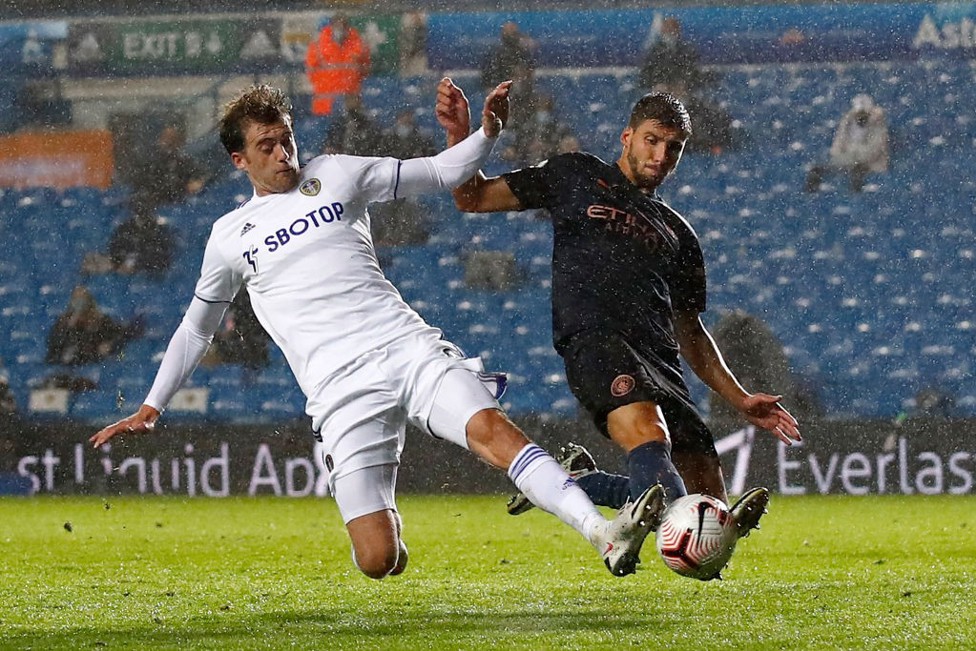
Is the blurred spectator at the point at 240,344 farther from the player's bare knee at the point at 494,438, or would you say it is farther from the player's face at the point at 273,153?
the player's bare knee at the point at 494,438

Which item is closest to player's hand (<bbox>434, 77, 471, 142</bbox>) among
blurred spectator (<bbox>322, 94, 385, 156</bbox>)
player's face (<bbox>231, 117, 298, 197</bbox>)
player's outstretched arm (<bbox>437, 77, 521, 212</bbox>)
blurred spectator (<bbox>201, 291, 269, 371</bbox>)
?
player's outstretched arm (<bbox>437, 77, 521, 212</bbox>)

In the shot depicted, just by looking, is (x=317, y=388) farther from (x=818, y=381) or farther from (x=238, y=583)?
(x=818, y=381)

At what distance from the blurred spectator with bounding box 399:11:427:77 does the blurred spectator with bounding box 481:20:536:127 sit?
58 centimetres

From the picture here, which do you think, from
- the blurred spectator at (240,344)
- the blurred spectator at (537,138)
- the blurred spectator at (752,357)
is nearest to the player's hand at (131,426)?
the blurred spectator at (752,357)

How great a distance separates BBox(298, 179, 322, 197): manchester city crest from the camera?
16.5 feet

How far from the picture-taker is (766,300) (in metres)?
13.3

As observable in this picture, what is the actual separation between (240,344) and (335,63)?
299cm

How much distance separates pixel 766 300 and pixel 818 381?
793mm

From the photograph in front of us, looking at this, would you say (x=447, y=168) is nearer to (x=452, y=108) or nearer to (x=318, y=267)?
(x=452, y=108)

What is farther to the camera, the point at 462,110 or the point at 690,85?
the point at 690,85

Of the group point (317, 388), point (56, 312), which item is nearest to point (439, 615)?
point (317, 388)

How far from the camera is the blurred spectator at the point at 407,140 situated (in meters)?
13.8

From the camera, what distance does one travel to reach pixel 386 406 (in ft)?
15.8

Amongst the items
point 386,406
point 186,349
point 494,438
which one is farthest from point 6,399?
point 494,438
